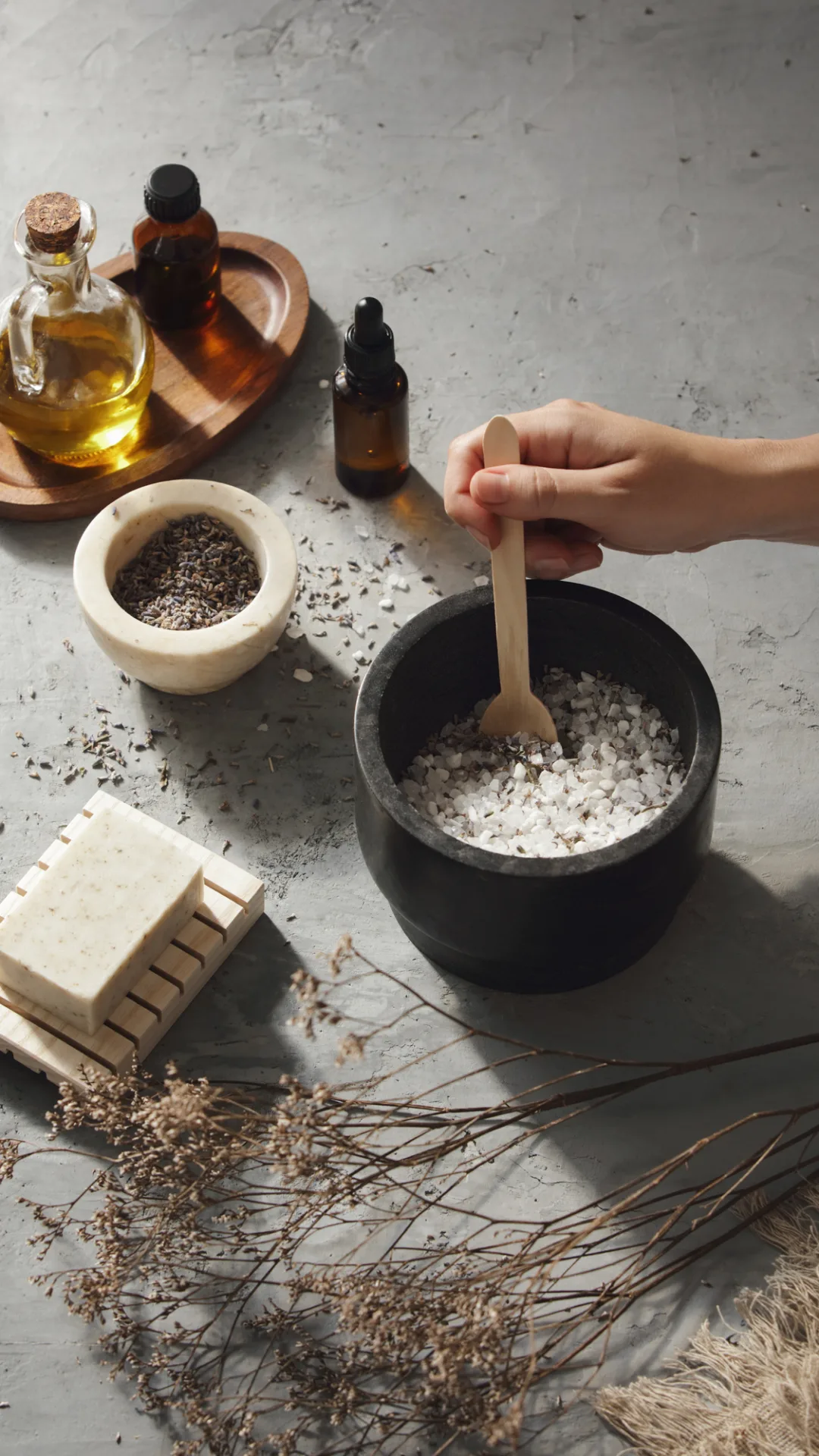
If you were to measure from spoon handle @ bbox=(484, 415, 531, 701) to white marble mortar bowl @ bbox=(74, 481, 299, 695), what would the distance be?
0.28 meters

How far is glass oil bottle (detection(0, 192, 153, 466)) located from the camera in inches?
64.6

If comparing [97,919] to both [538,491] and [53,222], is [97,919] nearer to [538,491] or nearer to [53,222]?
[538,491]

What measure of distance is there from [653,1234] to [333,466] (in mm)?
974

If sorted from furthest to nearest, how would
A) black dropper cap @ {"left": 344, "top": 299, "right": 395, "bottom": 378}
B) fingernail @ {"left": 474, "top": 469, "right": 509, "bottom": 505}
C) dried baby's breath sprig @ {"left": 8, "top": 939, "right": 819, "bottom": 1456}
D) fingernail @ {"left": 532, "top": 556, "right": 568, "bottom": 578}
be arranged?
black dropper cap @ {"left": 344, "top": 299, "right": 395, "bottom": 378} < fingernail @ {"left": 532, "top": 556, "right": 568, "bottom": 578} < fingernail @ {"left": 474, "top": 469, "right": 509, "bottom": 505} < dried baby's breath sprig @ {"left": 8, "top": 939, "right": 819, "bottom": 1456}

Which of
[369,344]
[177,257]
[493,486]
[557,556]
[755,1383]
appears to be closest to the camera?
[755,1383]

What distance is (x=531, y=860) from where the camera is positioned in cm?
121

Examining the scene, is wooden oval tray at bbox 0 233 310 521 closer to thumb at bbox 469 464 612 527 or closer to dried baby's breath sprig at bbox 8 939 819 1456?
thumb at bbox 469 464 612 527

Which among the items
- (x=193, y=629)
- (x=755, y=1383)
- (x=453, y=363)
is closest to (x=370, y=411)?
(x=453, y=363)

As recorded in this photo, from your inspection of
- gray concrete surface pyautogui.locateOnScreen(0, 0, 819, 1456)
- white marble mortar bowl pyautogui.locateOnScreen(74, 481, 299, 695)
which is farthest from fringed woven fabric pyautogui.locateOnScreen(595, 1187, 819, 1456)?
white marble mortar bowl pyautogui.locateOnScreen(74, 481, 299, 695)

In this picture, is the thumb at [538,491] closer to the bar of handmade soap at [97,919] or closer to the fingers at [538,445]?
the fingers at [538,445]

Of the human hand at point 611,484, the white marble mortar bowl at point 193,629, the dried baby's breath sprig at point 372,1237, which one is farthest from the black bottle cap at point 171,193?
the dried baby's breath sprig at point 372,1237

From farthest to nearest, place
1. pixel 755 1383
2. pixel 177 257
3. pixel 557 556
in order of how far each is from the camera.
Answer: pixel 177 257
pixel 557 556
pixel 755 1383

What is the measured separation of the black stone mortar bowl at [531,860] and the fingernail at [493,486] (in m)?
0.10

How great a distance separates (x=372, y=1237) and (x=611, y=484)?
729 millimetres
